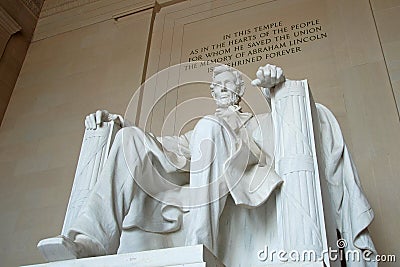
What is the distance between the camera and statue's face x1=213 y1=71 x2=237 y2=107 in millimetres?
2953

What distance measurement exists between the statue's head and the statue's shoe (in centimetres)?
143

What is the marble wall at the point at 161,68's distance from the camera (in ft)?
12.0

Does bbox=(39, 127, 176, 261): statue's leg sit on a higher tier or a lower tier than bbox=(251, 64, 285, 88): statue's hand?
lower

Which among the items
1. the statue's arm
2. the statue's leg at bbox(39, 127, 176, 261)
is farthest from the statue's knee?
the statue's arm

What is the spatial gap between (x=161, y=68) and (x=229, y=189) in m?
3.05

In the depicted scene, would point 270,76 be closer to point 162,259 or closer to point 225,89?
point 225,89

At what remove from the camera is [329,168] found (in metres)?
2.43

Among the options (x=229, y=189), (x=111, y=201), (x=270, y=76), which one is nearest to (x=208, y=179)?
(x=229, y=189)

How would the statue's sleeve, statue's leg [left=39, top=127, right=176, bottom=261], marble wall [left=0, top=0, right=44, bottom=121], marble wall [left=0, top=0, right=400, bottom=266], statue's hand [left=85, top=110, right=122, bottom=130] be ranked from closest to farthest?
statue's leg [left=39, top=127, right=176, bottom=261] < the statue's sleeve < statue's hand [left=85, top=110, right=122, bottom=130] < marble wall [left=0, top=0, right=400, bottom=266] < marble wall [left=0, top=0, right=44, bottom=121]

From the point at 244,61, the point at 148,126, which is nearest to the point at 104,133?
the point at 148,126

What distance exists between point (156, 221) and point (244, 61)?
2563 mm

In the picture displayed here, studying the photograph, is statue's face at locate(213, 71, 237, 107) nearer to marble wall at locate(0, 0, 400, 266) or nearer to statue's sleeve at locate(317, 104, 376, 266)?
marble wall at locate(0, 0, 400, 266)

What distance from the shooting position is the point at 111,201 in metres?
2.08

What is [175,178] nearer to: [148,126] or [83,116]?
[148,126]
